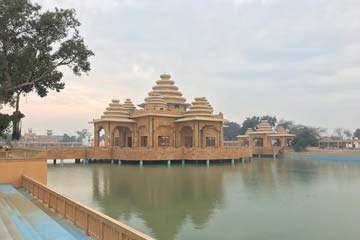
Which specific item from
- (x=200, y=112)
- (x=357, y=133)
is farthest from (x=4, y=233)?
(x=357, y=133)

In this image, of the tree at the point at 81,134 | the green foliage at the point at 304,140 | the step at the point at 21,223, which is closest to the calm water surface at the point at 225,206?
the step at the point at 21,223

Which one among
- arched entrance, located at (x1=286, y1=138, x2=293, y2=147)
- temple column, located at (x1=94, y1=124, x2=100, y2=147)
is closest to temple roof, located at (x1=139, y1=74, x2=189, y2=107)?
temple column, located at (x1=94, y1=124, x2=100, y2=147)

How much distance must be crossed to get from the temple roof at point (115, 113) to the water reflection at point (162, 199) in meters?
21.5

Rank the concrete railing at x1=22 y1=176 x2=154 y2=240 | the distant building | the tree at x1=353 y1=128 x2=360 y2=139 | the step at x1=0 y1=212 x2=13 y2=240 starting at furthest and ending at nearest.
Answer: the tree at x1=353 y1=128 x2=360 y2=139
the distant building
the step at x1=0 y1=212 x2=13 y2=240
the concrete railing at x1=22 y1=176 x2=154 y2=240

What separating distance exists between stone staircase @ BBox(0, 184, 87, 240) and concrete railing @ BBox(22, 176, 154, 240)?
0.36 metres

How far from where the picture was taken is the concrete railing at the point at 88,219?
600 cm

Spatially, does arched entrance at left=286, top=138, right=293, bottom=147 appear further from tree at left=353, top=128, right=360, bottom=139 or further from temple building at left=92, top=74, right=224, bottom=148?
tree at left=353, top=128, right=360, bottom=139

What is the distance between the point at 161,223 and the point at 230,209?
4255 millimetres

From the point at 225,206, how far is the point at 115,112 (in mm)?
34492

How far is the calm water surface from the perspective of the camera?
1267 centimetres

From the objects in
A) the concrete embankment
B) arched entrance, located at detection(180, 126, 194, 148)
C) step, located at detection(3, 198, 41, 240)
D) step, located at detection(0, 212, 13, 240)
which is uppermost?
arched entrance, located at detection(180, 126, 194, 148)

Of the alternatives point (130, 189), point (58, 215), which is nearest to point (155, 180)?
point (130, 189)

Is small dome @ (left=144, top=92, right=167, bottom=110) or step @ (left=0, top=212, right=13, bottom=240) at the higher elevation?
small dome @ (left=144, top=92, right=167, bottom=110)

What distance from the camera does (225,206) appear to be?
1738cm
